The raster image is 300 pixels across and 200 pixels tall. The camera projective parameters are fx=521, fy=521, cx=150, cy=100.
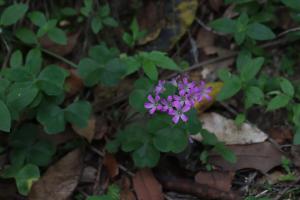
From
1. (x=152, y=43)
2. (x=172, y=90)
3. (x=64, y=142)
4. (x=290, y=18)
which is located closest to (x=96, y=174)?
(x=64, y=142)

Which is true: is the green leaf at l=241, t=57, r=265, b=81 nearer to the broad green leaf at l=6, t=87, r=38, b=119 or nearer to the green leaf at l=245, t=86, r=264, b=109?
the green leaf at l=245, t=86, r=264, b=109

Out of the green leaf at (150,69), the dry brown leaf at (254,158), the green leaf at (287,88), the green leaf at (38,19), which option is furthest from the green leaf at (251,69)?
the green leaf at (38,19)

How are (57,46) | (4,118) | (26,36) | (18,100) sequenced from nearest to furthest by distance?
1. (4,118)
2. (18,100)
3. (26,36)
4. (57,46)

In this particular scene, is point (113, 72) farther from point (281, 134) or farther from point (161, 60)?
point (281, 134)

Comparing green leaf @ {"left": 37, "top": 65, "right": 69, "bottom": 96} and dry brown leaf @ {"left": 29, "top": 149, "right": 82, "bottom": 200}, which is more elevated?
green leaf @ {"left": 37, "top": 65, "right": 69, "bottom": 96}

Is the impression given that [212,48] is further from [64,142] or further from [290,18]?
[64,142]

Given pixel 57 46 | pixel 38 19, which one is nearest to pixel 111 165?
pixel 57 46

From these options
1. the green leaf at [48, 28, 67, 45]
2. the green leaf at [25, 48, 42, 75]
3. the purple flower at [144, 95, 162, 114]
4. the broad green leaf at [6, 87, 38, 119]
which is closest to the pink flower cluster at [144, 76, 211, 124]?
the purple flower at [144, 95, 162, 114]
